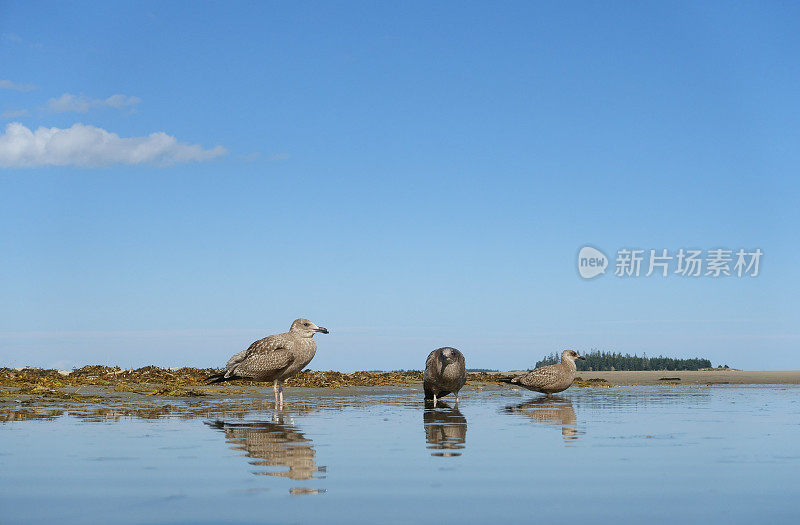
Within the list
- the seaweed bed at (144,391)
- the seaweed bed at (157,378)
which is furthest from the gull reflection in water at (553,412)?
the seaweed bed at (157,378)

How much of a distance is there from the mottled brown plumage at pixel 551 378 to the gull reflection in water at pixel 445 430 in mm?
5760

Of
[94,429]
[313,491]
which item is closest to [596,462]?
[313,491]

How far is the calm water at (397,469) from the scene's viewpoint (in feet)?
21.5

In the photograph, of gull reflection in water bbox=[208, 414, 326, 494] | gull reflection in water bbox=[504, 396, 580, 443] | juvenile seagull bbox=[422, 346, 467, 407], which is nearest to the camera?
gull reflection in water bbox=[208, 414, 326, 494]

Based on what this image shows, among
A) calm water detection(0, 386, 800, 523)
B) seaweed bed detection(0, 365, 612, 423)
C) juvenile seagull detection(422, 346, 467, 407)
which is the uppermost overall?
juvenile seagull detection(422, 346, 467, 407)

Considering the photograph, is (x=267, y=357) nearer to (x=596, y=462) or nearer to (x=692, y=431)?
(x=692, y=431)

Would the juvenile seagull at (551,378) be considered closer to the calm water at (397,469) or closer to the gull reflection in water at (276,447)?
the calm water at (397,469)

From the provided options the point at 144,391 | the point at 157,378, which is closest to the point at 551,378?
the point at 144,391

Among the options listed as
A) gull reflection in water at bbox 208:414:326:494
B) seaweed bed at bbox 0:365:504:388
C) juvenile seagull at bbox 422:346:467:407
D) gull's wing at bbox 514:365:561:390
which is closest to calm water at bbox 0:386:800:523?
gull reflection in water at bbox 208:414:326:494

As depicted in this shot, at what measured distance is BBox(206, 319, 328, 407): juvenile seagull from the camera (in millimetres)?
19250

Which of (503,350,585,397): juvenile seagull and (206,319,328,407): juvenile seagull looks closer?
(206,319,328,407): juvenile seagull

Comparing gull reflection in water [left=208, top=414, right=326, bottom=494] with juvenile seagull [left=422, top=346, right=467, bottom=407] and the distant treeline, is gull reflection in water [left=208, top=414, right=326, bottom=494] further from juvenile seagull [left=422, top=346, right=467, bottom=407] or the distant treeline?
the distant treeline

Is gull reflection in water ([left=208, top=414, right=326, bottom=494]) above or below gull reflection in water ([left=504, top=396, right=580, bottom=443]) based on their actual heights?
above

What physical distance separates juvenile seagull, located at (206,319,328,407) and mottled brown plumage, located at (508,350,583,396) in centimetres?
645
